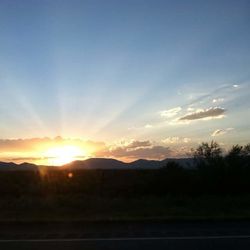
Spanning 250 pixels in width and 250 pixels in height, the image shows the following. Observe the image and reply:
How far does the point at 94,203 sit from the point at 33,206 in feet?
7.68

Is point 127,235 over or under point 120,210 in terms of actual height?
under

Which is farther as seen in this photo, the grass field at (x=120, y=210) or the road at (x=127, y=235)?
the grass field at (x=120, y=210)

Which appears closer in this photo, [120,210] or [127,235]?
[127,235]

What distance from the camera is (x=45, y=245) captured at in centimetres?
1149

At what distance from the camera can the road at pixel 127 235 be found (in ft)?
37.2

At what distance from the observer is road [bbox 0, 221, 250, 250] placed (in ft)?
37.2

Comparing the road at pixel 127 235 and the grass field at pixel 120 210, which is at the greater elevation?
the grass field at pixel 120 210

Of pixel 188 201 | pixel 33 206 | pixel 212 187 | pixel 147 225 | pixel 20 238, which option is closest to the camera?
pixel 20 238

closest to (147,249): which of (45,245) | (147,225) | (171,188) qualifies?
(45,245)

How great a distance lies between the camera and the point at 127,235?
1303 cm

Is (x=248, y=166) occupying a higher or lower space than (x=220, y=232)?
higher

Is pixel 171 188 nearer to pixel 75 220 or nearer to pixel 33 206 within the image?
pixel 33 206

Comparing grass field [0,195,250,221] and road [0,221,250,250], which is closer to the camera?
road [0,221,250,250]

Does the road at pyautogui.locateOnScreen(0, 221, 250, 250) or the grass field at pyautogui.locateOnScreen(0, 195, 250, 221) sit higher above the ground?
the grass field at pyautogui.locateOnScreen(0, 195, 250, 221)
